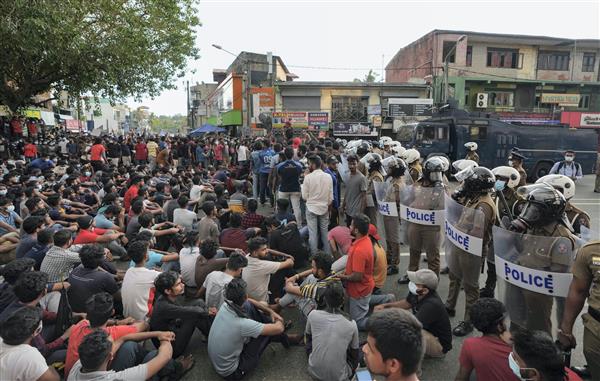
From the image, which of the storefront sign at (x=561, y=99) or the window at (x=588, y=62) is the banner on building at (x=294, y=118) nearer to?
the storefront sign at (x=561, y=99)

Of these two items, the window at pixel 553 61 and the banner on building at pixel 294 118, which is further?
the window at pixel 553 61

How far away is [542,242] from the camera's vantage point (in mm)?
3256

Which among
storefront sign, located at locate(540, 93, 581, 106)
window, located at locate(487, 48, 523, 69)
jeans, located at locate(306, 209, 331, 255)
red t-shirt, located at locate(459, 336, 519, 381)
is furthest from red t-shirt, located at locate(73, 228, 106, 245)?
window, located at locate(487, 48, 523, 69)

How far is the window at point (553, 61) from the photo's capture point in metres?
31.8

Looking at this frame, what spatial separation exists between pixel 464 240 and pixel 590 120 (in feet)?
94.7

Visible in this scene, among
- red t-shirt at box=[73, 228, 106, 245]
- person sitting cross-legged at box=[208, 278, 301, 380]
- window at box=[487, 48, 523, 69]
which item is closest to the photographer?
person sitting cross-legged at box=[208, 278, 301, 380]

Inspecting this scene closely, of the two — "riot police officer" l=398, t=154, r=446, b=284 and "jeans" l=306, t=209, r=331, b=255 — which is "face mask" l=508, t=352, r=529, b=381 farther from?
"jeans" l=306, t=209, r=331, b=255

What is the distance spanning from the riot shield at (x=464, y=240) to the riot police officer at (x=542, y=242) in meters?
0.59

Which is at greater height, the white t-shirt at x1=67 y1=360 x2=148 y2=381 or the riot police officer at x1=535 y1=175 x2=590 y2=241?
the riot police officer at x1=535 y1=175 x2=590 y2=241

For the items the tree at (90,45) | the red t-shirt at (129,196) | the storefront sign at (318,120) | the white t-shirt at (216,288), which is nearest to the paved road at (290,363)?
the white t-shirt at (216,288)

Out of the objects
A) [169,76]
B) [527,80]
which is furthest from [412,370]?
[527,80]

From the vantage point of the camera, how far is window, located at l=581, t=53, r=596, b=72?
3181cm

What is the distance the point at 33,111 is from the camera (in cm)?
2302

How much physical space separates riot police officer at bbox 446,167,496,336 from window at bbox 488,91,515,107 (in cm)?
2866
